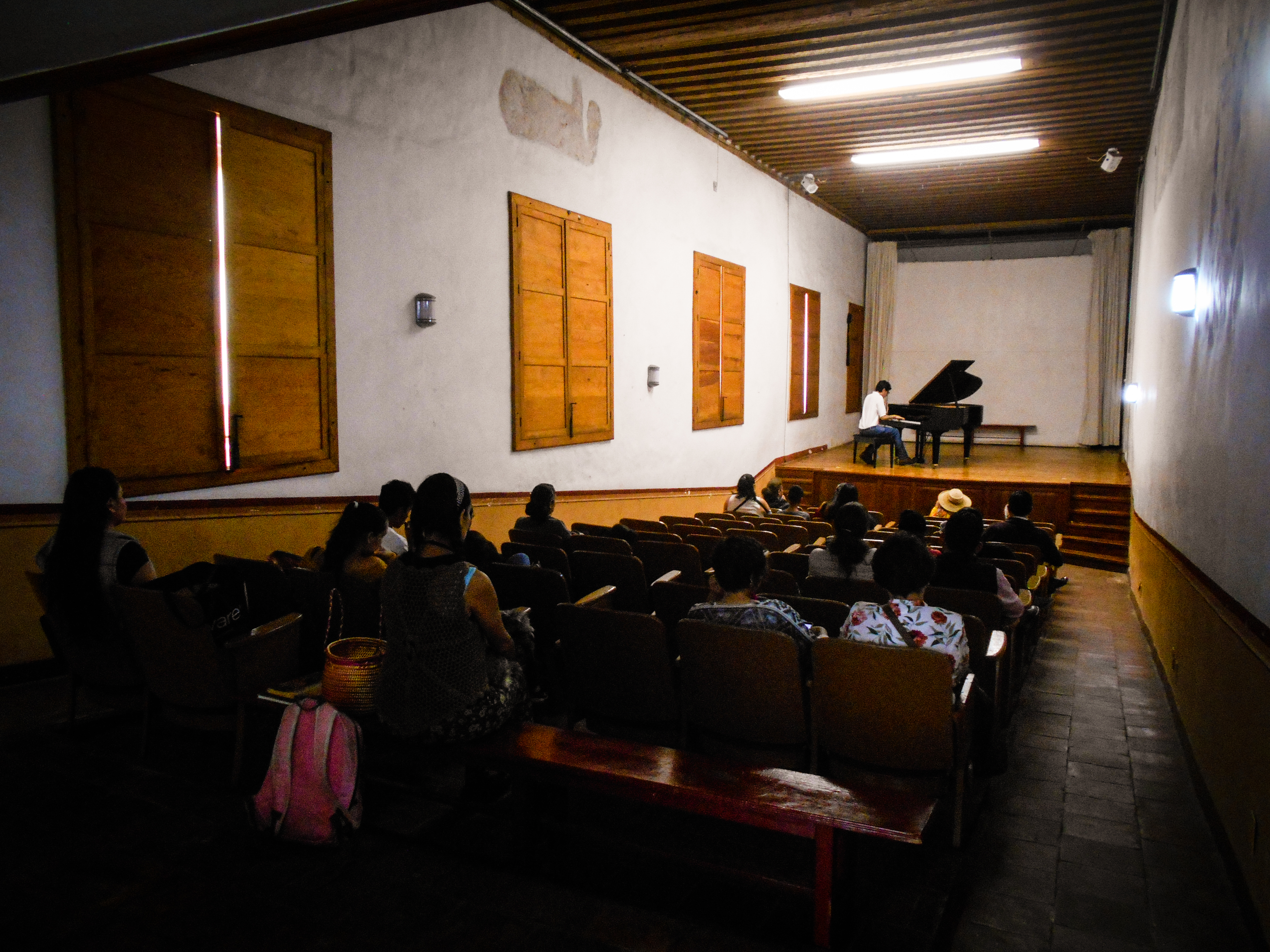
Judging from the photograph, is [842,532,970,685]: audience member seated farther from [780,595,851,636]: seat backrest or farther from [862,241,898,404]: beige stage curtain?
[862,241,898,404]: beige stage curtain

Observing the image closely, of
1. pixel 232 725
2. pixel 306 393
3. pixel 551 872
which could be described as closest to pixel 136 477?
pixel 306 393

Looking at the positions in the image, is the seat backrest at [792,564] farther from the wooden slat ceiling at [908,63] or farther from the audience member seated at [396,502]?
the wooden slat ceiling at [908,63]

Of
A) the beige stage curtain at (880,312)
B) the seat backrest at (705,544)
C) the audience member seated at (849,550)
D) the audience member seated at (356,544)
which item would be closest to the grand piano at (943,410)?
the beige stage curtain at (880,312)

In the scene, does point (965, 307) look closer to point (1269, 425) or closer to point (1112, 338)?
point (1112, 338)

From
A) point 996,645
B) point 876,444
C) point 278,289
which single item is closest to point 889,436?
point 876,444

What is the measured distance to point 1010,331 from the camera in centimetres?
1494

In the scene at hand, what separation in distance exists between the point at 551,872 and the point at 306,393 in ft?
12.0

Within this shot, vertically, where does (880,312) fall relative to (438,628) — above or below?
above

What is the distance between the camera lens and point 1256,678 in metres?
2.65

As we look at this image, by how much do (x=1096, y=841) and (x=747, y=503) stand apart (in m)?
4.51

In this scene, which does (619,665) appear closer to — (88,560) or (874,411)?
(88,560)

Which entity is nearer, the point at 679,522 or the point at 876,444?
the point at 679,522

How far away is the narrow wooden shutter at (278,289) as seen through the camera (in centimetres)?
499

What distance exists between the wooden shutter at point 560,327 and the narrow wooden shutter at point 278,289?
1.83 meters
